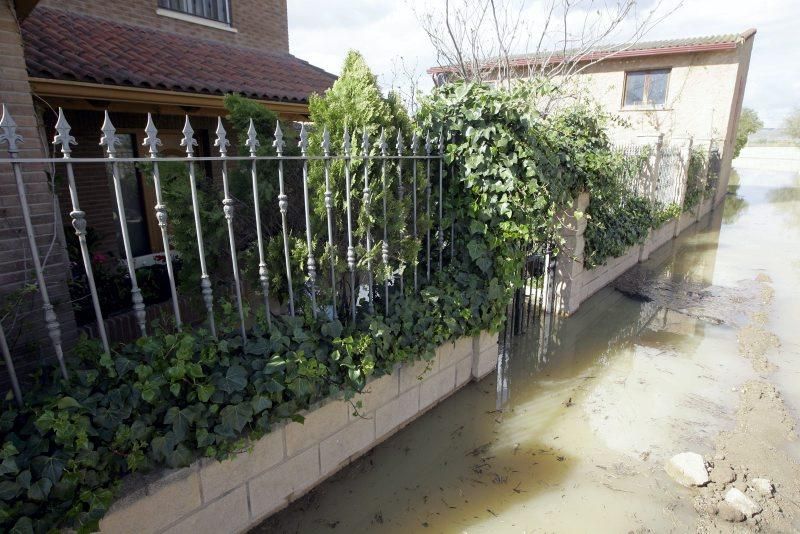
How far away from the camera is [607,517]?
8.81ft

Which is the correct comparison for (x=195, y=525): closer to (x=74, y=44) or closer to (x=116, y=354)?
(x=116, y=354)

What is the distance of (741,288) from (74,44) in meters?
9.53

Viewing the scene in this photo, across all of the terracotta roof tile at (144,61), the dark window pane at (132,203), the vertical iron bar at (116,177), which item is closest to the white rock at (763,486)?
the vertical iron bar at (116,177)

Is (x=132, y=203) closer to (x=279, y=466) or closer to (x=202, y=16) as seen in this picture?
(x=202, y=16)

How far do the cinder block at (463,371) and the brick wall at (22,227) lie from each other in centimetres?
282

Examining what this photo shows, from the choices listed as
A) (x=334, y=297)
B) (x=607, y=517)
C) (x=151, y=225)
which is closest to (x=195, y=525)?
(x=334, y=297)

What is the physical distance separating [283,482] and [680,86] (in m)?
18.7

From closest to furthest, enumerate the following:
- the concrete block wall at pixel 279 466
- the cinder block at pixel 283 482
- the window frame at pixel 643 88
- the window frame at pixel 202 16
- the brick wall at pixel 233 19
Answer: the concrete block wall at pixel 279 466 → the cinder block at pixel 283 482 → the brick wall at pixel 233 19 → the window frame at pixel 202 16 → the window frame at pixel 643 88


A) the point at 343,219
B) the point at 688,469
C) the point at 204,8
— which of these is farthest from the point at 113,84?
the point at 688,469

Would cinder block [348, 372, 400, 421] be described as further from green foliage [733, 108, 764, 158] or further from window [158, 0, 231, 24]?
green foliage [733, 108, 764, 158]

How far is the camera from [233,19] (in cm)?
843

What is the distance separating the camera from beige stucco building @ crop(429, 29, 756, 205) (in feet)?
50.8

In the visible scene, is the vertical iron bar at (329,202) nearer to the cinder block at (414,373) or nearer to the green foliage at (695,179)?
the cinder block at (414,373)

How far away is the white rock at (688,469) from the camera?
9.62 feet
